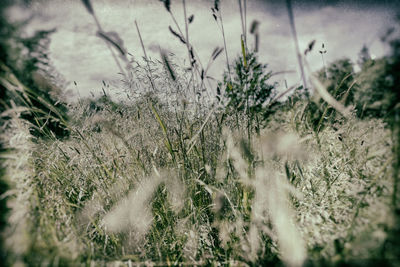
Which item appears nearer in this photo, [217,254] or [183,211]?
[217,254]

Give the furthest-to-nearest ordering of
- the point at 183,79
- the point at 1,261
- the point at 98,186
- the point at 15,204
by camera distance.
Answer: the point at 183,79 → the point at 98,186 → the point at 15,204 → the point at 1,261

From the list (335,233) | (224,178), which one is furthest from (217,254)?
(335,233)

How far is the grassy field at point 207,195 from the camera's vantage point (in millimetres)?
860

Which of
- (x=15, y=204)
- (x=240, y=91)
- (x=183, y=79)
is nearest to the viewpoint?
(x=15, y=204)

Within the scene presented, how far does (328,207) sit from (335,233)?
0.89 ft

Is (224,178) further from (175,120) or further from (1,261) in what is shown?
(1,261)

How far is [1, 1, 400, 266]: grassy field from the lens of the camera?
2.82ft

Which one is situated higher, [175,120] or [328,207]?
[175,120]

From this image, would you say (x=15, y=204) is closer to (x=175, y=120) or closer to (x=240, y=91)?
(x=175, y=120)

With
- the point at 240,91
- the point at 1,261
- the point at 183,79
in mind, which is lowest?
the point at 1,261

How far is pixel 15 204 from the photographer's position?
0.91m

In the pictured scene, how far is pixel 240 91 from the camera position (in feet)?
4.33

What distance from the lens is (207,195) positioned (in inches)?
58.7

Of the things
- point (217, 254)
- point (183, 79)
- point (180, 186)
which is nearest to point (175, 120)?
point (183, 79)
